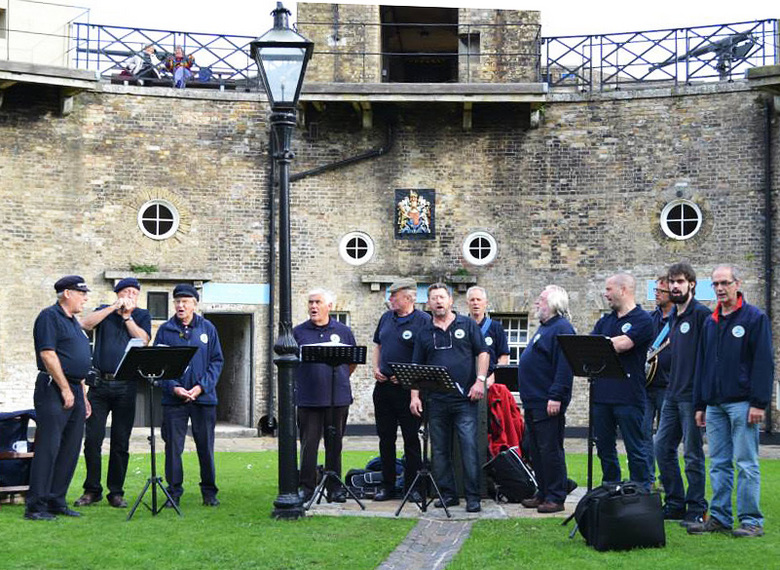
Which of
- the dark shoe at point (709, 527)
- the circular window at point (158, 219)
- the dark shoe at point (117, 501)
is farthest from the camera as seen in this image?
the circular window at point (158, 219)

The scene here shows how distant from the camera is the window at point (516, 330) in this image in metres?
23.1

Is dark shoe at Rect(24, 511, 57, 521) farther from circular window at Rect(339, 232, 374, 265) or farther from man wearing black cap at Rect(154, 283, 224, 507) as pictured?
circular window at Rect(339, 232, 374, 265)

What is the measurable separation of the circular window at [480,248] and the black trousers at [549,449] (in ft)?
39.6

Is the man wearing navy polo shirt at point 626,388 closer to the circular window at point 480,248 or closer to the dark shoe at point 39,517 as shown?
the dark shoe at point 39,517

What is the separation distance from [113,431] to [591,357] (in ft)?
15.6

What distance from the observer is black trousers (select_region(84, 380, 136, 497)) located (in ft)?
37.3

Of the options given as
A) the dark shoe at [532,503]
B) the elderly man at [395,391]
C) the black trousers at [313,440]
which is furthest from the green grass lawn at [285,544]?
the elderly man at [395,391]

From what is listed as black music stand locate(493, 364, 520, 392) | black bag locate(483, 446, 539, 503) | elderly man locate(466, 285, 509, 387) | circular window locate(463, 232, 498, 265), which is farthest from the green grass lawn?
circular window locate(463, 232, 498, 265)

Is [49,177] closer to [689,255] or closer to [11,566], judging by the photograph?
[689,255]

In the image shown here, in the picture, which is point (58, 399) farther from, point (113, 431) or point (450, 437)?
point (450, 437)

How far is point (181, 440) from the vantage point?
11.4m

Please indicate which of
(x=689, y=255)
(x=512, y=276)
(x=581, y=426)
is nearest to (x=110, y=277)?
(x=512, y=276)

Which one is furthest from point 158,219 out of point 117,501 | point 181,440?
point 117,501

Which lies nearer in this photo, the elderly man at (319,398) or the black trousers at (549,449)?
the black trousers at (549,449)
